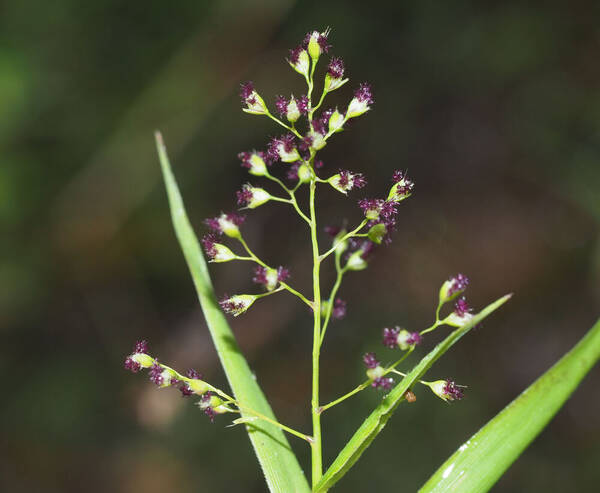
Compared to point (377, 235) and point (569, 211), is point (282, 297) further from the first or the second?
point (377, 235)

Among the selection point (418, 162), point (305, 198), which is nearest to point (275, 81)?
point (305, 198)

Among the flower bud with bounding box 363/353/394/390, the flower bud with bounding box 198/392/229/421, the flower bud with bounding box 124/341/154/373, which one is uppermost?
the flower bud with bounding box 124/341/154/373

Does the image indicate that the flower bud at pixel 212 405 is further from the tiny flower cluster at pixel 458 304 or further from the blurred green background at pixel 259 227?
the blurred green background at pixel 259 227

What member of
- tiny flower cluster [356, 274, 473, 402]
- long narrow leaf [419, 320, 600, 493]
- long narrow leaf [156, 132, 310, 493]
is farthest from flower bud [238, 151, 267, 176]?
long narrow leaf [419, 320, 600, 493]

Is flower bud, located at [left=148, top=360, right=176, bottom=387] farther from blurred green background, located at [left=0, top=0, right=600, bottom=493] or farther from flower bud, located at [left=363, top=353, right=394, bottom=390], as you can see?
blurred green background, located at [left=0, top=0, right=600, bottom=493]

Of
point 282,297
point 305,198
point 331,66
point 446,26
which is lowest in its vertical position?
point 331,66

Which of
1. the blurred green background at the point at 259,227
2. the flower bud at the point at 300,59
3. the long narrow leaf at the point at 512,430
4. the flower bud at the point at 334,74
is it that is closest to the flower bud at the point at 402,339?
the long narrow leaf at the point at 512,430

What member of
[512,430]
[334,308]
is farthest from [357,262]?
[512,430]
